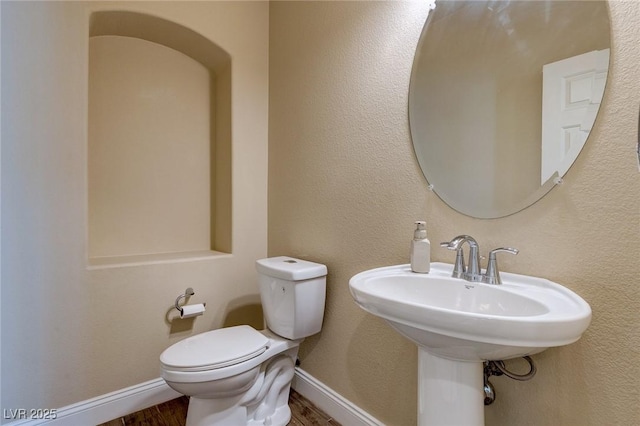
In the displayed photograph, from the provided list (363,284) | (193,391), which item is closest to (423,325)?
(363,284)

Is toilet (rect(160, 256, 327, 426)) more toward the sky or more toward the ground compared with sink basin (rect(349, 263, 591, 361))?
more toward the ground

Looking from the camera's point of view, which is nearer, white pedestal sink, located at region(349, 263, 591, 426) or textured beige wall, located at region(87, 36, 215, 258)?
white pedestal sink, located at region(349, 263, 591, 426)

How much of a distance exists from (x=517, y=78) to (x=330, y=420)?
164 cm

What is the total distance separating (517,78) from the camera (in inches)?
39.8

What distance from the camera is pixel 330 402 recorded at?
5.27ft

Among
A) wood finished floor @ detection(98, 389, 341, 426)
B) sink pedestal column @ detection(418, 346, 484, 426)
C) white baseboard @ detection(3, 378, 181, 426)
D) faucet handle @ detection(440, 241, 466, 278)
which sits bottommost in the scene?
wood finished floor @ detection(98, 389, 341, 426)

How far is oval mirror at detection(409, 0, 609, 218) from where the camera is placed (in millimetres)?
884

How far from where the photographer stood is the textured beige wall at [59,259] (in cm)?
136

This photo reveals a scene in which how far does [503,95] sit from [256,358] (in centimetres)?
136

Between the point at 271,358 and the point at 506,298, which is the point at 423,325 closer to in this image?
the point at 506,298

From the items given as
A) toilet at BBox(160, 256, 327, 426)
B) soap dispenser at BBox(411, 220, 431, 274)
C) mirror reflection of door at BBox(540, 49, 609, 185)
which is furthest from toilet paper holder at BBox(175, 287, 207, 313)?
mirror reflection of door at BBox(540, 49, 609, 185)

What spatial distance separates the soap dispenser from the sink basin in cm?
3

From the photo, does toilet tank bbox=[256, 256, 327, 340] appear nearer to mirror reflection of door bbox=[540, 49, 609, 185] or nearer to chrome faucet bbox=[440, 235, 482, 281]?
chrome faucet bbox=[440, 235, 482, 281]

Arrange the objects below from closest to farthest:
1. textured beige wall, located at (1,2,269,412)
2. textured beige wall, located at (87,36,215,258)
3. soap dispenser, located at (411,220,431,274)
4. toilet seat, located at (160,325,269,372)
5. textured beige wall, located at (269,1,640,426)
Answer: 1. textured beige wall, located at (269,1,640,426)
2. soap dispenser, located at (411,220,431,274)
3. toilet seat, located at (160,325,269,372)
4. textured beige wall, located at (1,2,269,412)
5. textured beige wall, located at (87,36,215,258)
